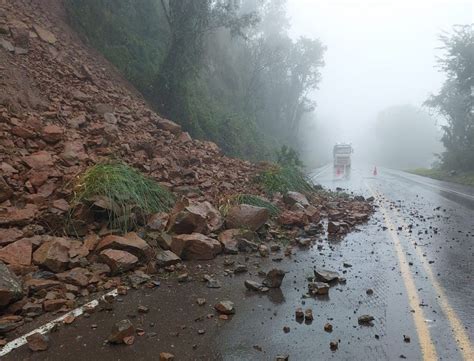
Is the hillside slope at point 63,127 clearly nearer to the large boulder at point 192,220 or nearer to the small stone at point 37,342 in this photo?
the large boulder at point 192,220

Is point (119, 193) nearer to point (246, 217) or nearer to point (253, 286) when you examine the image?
point (246, 217)

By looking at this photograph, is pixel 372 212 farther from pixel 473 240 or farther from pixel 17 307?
pixel 17 307

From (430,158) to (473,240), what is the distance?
264ft

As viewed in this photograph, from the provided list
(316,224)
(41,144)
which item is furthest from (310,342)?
(41,144)

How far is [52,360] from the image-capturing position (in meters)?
3.52

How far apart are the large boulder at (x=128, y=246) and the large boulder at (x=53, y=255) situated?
520 millimetres

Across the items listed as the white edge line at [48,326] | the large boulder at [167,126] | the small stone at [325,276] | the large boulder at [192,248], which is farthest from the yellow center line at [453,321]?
the large boulder at [167,126]

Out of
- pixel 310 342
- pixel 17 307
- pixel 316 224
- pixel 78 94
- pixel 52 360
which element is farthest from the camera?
pixel 78 94

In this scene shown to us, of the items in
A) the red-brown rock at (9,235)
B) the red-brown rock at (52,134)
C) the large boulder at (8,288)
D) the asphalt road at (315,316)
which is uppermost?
the red-brown rock at (52,134)

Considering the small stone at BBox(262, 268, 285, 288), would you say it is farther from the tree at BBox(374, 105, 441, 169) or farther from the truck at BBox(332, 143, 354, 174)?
the tree at BBox(374, 105, 441, 169)

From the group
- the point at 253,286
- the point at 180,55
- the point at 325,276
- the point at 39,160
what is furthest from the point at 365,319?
the point at 180,55

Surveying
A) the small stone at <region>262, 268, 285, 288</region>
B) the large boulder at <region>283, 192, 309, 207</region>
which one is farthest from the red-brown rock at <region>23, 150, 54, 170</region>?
the large boulder at <region>283, 192, 309, 207</region>

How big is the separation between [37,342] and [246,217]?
15.4 ft

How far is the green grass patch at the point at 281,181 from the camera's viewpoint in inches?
467
